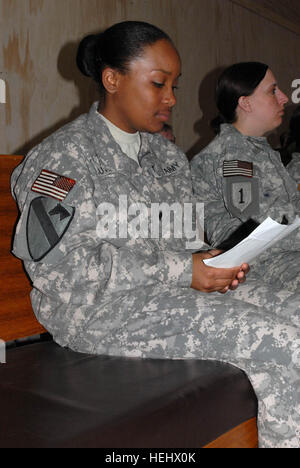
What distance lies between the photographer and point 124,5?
311cm

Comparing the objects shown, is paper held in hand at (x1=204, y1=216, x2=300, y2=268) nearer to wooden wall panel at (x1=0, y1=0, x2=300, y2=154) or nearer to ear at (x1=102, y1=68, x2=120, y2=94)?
ear at (x1=102, y1=68, x2=120, y2=94)

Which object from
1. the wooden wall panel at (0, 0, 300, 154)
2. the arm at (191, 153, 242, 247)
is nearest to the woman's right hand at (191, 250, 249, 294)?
the arm at (191, 153, 242, 247)

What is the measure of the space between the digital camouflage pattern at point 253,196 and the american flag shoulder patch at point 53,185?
2.46ft

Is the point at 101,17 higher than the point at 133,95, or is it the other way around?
the point at 101,17

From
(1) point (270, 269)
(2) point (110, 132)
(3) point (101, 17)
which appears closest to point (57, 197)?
(2) point (110, 132)

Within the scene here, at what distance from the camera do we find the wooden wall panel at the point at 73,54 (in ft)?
8.39

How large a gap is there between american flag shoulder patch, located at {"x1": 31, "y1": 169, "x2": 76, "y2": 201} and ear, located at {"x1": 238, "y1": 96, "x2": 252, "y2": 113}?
1.05 metres

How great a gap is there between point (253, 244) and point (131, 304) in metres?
0.28

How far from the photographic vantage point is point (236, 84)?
6.53ft

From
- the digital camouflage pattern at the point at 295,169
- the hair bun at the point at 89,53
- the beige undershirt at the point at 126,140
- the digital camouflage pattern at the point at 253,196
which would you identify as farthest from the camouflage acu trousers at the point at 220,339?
the digital camouflage pattern at the point at 295,169

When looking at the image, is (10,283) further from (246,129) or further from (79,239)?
(246,129)

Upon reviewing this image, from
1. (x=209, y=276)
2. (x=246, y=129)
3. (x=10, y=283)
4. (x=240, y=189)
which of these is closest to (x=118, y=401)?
(x=209, y=276)
